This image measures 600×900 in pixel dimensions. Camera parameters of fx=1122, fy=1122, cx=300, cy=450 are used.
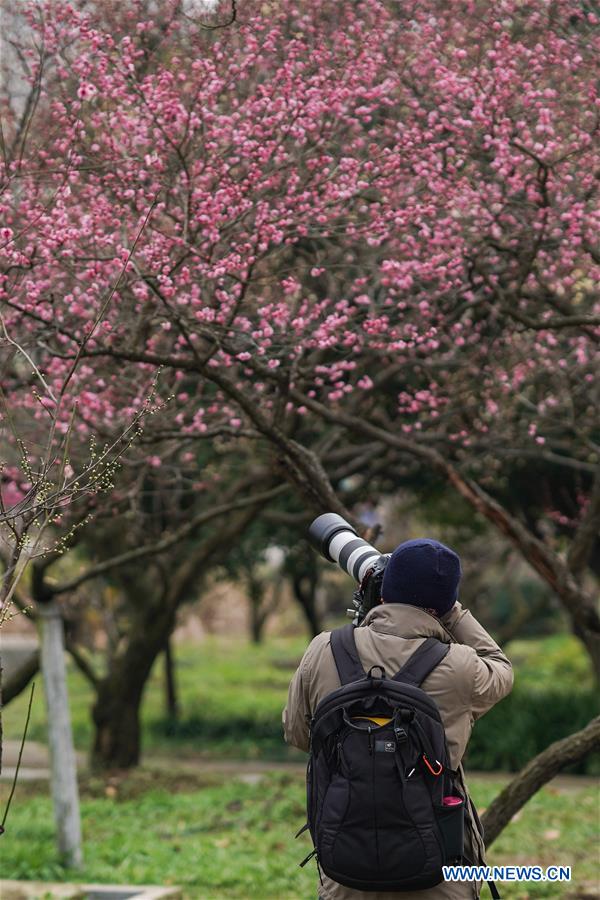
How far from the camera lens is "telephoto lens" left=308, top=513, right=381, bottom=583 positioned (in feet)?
11.6

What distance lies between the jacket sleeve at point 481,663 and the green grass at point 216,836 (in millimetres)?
3743

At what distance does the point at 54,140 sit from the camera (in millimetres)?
6820

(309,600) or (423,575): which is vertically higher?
(309,600)

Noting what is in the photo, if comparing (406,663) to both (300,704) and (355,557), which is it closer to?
(300,704)

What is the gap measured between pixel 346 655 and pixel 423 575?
0.31 meters

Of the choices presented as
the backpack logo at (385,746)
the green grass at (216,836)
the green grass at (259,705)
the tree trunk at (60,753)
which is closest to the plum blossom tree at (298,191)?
the tree trunk at (60,753)

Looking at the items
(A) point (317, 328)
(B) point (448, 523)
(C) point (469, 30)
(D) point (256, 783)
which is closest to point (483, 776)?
(D) point (256, 783)

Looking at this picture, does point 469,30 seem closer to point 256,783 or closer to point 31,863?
point 31,863

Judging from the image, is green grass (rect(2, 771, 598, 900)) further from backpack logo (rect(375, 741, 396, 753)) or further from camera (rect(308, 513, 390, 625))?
backpack logo (rect(375, 741, 396, 753))

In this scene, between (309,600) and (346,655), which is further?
(309,600)

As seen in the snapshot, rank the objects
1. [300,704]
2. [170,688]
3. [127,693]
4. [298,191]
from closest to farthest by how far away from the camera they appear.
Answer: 1. [300,704]
2. [298,191]
3. [127,693]
4. [170,688]

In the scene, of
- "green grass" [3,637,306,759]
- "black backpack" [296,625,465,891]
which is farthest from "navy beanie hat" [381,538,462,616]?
"green grass" [3,637,306,759]

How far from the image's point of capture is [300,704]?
3.26 m

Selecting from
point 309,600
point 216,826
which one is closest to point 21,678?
point 216,826
